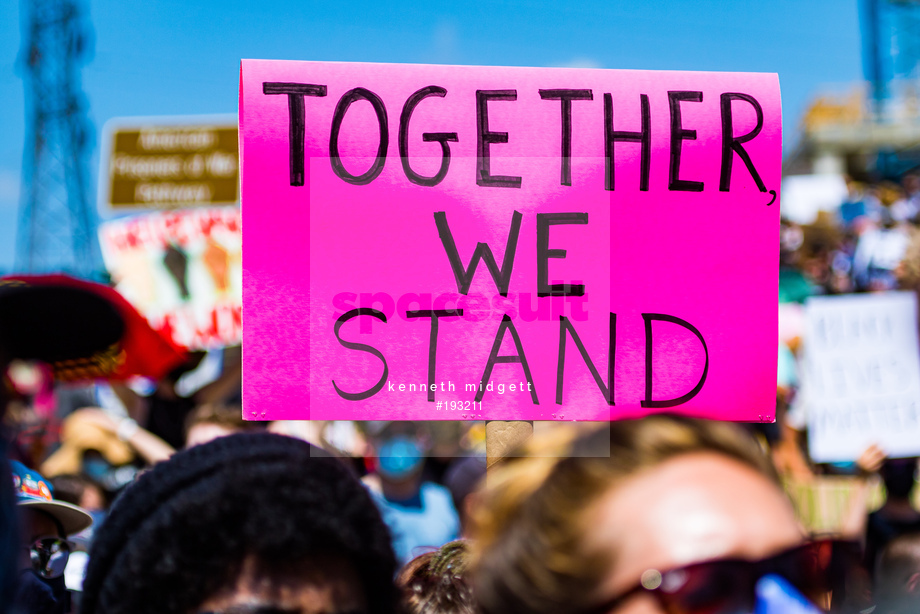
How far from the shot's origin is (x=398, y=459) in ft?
13.8

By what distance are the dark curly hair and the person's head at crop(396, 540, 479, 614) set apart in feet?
1.24

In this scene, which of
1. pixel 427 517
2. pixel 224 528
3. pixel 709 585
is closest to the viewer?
pixel 709 585

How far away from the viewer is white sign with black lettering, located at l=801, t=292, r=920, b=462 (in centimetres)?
356

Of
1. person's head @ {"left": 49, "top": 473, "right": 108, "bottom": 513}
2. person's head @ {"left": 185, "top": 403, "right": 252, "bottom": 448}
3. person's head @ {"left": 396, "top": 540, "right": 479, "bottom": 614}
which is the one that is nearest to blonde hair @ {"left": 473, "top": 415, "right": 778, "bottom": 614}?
person's head @ {"left": 396, "top": 540, "right": 479, "bottom": 614}

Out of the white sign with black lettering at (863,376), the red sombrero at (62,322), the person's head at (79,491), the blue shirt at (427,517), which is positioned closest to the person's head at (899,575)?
the white sign with black lettering at (863,376)

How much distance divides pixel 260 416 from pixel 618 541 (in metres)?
0.82

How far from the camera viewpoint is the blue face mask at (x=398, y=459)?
4172 millimetres

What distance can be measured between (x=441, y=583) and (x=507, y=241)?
675 millimetres

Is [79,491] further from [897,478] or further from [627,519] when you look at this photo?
[897,478]

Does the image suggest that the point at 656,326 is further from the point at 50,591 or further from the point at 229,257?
the point at 229,257

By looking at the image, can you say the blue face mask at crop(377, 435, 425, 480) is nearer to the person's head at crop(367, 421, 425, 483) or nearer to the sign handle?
the person's head at crop(367, 421, 425, 483)

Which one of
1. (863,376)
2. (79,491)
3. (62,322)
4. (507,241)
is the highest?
(507,241)

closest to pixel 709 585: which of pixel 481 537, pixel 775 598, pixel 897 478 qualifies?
pixel 775 598

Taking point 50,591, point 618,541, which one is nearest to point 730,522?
point 618,541
